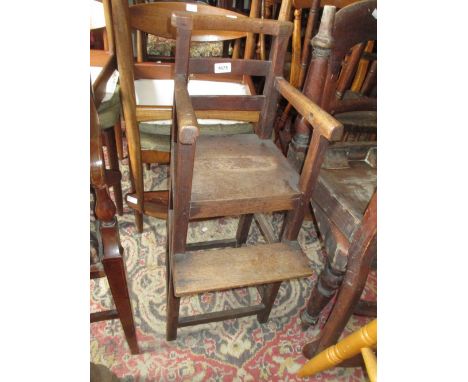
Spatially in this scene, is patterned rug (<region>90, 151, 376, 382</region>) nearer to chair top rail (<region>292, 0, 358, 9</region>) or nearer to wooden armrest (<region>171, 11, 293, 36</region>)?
wooden armrest (<region>171, 11, 293, 36</region>)

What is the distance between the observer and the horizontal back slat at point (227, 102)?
1141 millimetres

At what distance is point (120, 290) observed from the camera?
0.94m

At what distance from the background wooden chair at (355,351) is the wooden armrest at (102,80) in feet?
3.43

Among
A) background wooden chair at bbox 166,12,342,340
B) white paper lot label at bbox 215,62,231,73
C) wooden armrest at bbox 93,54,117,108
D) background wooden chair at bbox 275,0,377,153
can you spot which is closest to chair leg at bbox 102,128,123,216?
wooden armrest at bbox 93,54,117,108

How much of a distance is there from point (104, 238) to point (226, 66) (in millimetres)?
655

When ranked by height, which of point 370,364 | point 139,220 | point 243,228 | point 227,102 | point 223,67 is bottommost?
point 139,220

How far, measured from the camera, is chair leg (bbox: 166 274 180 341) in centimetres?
109

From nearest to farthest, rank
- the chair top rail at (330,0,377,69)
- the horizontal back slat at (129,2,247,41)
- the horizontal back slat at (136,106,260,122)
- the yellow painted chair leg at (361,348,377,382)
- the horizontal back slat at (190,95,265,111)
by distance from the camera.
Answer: the yellow painted chair leg at (361,348,377,382) → the chair top rail at (330,0,377,69) → the horizontal back slat at (190,95,265,111) → the horizontal back slat at (136,106,260,122) → the horizontal back slat at (129,2,247,41)

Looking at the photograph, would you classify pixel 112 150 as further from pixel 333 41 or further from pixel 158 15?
pixel 333 41

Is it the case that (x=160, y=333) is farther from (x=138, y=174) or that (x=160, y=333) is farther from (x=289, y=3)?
(x=289, y=3)

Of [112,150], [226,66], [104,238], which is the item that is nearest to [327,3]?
[226,66]

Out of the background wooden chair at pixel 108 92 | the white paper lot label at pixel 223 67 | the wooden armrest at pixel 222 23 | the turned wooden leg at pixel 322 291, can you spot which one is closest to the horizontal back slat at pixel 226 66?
the white paper lot label at pixel 223 67

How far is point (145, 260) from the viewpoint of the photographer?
1.57 metres

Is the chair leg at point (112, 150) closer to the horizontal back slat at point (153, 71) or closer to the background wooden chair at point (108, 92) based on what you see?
the background wooden chair at point (108, 92)
